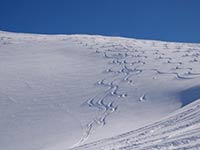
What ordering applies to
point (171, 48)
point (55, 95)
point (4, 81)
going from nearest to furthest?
point (55, 95)
point (4, 81)
point (171, 48)

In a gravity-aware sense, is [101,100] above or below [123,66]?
below

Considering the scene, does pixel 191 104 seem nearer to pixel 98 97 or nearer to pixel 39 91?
pixel 98 97

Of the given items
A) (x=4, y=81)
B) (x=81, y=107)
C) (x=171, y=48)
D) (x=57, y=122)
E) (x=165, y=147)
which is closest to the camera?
(x=165, y=147)

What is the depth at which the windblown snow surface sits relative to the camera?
12.8m

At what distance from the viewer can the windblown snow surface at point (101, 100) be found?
42.1 ft

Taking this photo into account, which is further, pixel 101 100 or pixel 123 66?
pixel 123 66

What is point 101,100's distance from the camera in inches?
714

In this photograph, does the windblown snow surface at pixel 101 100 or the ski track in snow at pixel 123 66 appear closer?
the windblown snow surface at pixel 101 100

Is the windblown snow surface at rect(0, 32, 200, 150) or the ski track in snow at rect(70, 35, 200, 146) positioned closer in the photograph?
the windblown snow surface at rect(0, 32, 200, 150)

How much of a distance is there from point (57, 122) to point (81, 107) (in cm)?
163

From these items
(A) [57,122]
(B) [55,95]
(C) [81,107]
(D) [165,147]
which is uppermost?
(B) [55,95]

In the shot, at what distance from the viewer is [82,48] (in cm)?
3056

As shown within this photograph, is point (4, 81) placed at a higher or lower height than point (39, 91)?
higher

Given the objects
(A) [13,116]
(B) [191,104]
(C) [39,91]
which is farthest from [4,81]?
(B) [191,104]
